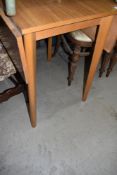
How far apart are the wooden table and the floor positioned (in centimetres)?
39

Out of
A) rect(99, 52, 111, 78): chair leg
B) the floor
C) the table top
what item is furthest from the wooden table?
rect(99, 52, 111, 78): chair leg

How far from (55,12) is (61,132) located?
87cm

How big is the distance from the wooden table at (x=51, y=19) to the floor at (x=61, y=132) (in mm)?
392

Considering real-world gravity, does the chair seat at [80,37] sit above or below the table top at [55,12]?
below

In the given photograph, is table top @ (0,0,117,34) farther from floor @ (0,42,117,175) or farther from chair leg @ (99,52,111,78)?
floor @ (0,42,117,175)

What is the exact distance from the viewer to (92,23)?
926 mm

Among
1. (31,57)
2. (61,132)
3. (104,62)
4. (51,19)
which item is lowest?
(61,132)

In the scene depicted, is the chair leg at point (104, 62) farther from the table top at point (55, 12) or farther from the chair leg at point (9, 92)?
the chair leg at point (9, 92)

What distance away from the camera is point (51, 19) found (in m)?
0.80

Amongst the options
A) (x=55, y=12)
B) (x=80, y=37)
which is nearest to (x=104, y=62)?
(x=80, y=37)

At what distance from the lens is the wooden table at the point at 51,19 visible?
764 mm

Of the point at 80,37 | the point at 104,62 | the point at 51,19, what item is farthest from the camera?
the point at 104,62

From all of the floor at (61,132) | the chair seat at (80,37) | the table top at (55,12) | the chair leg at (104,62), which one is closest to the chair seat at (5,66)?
the table top at (55,12)

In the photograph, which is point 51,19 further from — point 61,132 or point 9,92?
point 61,132
